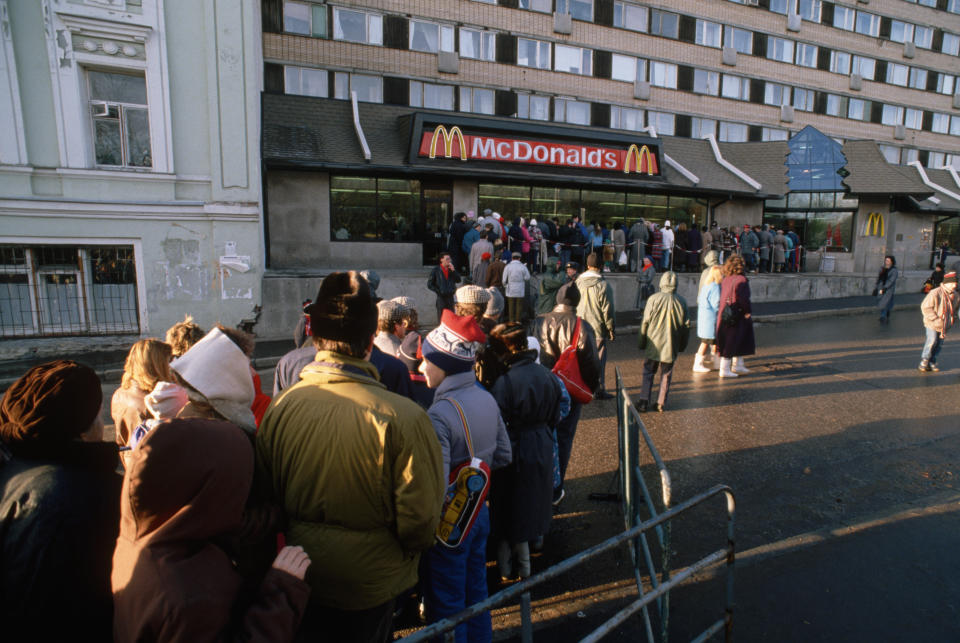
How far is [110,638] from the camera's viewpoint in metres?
1.82

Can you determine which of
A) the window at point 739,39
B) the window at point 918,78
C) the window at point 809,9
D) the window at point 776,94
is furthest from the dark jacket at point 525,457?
the window at point 918,78

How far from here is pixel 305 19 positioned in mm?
21203

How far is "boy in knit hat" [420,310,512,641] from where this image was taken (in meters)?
2.85

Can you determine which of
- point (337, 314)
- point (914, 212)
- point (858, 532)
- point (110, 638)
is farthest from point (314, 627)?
point (914, 212)

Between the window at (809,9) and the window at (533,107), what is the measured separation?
17.8 metres

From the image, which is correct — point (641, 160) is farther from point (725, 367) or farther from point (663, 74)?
point (725, 367)

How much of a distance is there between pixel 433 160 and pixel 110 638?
1606 cm

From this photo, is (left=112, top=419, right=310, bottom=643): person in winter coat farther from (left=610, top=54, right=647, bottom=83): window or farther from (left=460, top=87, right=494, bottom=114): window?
(left=610, top=54, right=647, bottom=83): window

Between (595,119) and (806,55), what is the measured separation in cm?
1555

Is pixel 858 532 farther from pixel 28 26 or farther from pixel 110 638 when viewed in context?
pixel 28 26

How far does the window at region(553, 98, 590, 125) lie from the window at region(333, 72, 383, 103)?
8.16 meters

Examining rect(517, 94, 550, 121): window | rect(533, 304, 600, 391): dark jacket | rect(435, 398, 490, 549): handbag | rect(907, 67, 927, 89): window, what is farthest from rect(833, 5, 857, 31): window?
rect(435, 398, 490, 549): handbag

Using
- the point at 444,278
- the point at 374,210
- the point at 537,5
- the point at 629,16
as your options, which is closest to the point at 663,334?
the point at 444,278

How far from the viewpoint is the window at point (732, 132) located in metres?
29.9
